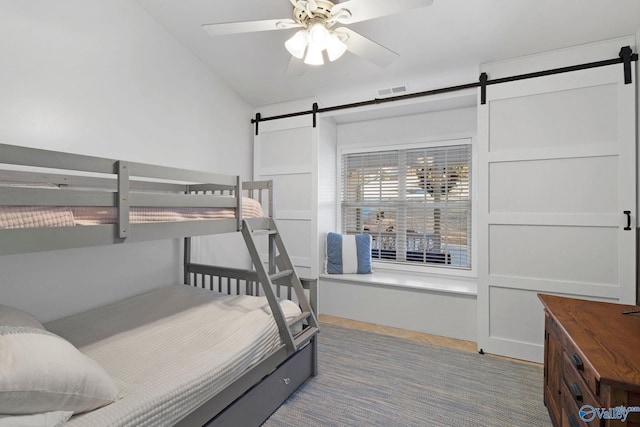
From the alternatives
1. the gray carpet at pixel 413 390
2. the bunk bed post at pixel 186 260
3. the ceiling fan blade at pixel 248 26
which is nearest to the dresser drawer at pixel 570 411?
the gray carpet at pixel 413 390

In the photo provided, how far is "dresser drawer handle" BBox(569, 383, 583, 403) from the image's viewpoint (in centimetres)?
124

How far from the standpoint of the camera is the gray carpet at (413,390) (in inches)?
69.6

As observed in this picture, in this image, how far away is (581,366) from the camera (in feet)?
4.02

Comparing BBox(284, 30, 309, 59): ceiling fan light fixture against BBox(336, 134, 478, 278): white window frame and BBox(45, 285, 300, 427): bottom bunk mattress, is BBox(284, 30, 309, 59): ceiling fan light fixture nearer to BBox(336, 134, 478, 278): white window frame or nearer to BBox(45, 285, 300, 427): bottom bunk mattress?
BBox(45, 285, 300, 427): bottom bunk mattress

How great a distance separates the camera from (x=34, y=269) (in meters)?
1.93

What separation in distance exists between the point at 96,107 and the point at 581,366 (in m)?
3.16

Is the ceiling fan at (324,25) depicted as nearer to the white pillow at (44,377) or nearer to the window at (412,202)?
the white pillow at (44,377)

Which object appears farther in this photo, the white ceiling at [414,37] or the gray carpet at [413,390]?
the white ceiling at [414,37]

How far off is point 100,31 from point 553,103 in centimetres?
342

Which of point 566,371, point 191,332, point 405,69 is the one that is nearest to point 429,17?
point 405,69

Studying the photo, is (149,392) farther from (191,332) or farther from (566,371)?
(566,371)

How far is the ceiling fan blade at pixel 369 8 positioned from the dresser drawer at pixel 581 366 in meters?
1.58

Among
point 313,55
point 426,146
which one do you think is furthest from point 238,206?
point 426,146
